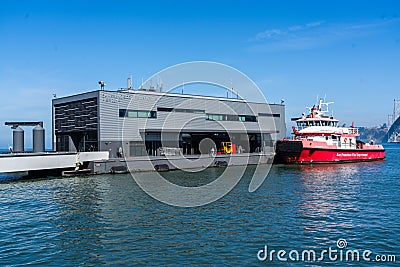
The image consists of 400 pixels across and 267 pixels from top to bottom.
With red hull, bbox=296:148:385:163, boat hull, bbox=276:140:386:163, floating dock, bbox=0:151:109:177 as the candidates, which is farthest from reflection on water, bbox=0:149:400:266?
red hull, bbox=296:148:385:163

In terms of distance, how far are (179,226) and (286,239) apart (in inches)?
215

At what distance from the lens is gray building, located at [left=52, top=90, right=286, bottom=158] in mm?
51562

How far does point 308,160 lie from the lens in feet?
199

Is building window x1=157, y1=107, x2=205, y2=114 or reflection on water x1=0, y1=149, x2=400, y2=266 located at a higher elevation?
building window x1=157, y1=107, x2=205, y2=114

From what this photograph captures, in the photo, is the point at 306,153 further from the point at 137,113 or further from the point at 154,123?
the point at 137,113

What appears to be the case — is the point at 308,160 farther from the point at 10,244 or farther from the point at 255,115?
the point at 10,244

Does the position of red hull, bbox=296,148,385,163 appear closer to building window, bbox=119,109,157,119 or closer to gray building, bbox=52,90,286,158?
gray building, bbox=52,90,286,158

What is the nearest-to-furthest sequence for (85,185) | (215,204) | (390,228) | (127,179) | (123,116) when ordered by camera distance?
1. (390,228)
2. (215,204)
3. (85,185)
4. (127,179)
5. (123,116)

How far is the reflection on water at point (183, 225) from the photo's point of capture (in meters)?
15.5

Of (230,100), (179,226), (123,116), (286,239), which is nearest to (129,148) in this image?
(123,116)

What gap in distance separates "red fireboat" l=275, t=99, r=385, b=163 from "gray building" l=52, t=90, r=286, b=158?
595 centimetres

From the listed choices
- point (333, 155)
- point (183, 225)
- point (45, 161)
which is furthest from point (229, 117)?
point (183, 225)

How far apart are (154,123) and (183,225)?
36.1 meters

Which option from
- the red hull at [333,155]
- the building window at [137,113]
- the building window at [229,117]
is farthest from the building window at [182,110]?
the red hull at [333,155]
